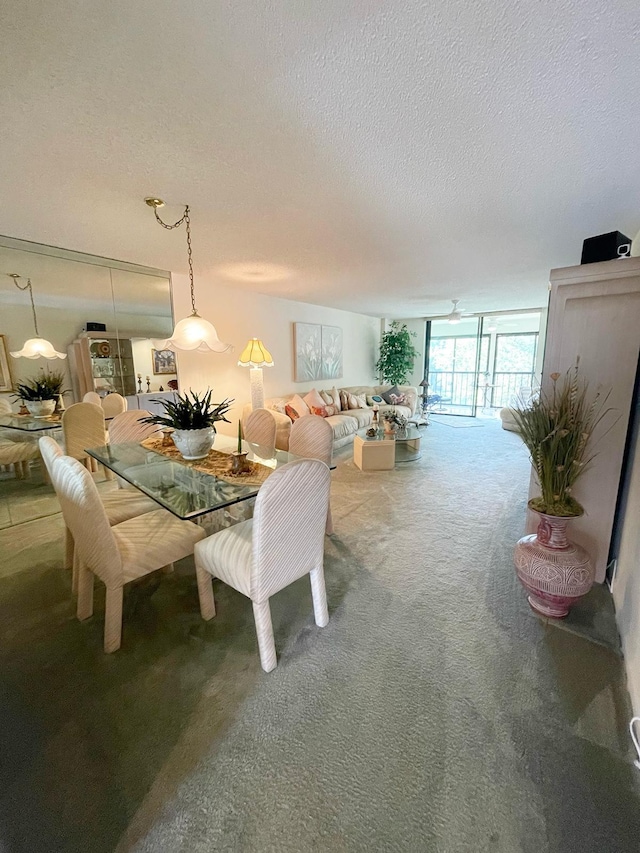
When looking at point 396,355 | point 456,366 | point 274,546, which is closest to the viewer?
point 274,546

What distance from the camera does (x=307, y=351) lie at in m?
5.67

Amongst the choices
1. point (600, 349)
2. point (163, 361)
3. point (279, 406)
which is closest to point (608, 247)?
point (600, 349)

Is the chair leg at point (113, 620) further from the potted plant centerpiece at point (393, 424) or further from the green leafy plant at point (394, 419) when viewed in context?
the green leafy plant at point (394, 419)

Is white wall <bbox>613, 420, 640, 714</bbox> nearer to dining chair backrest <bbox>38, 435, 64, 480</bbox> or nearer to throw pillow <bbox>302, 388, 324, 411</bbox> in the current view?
dining chair backrest <bbox>38, 435, 64, 480</bbox>

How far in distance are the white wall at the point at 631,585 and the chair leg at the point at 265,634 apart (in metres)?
1.40

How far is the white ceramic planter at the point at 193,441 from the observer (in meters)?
2.09

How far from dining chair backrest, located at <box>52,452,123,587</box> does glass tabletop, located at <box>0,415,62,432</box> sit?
1.65 m

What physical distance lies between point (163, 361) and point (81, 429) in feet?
4.05

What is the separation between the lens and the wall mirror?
275 cm

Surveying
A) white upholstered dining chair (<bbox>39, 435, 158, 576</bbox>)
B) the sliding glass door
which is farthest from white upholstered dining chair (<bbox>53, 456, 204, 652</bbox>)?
the sliding glass door

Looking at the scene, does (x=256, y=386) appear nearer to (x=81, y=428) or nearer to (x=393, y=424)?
(x=393, y=424)

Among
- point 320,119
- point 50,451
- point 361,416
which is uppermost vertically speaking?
point 320,119

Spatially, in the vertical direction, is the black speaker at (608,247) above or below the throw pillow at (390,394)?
above

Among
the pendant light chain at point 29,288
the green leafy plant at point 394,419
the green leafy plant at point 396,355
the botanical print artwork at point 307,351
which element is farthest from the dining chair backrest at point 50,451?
the green leafy plant at point 396,355
